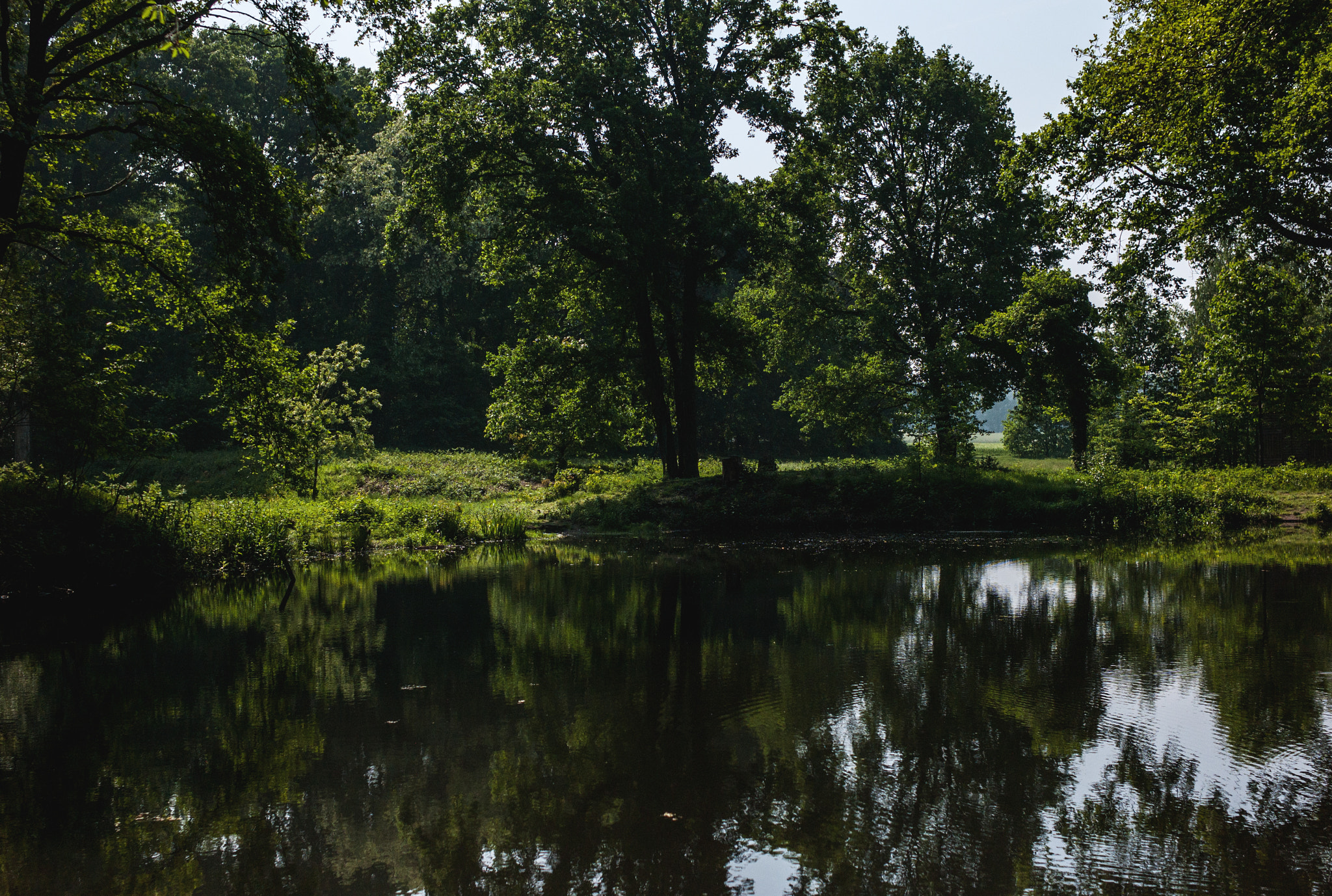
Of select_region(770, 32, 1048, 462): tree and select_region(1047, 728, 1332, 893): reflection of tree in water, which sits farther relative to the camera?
select_region(770, 32, 1048, 462): tree

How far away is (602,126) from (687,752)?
19.1 m

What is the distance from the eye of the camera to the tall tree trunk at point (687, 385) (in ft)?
76.8

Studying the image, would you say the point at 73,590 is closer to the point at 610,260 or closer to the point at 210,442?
the point at 610,260

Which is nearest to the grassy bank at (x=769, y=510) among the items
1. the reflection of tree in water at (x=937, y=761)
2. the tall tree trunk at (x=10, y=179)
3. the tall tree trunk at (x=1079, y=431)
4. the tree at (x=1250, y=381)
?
the tall tree trunk at (x=1079, y=431)

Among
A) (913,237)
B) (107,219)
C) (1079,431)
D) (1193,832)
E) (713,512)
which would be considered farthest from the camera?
(913,237)

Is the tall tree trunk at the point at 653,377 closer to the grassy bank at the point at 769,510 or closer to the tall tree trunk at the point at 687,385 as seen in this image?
the tall tree trunk at the point at 687,385

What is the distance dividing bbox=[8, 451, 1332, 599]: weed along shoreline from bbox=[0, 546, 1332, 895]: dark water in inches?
160

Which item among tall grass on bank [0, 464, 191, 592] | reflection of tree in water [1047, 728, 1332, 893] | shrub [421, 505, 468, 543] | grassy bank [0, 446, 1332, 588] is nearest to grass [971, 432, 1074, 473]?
grassy bank [0, 446, 1332, 588]

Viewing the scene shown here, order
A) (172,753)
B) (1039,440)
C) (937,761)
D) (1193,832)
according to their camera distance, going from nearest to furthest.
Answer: (1193,832), (937,761), (172,753), (1039,440)

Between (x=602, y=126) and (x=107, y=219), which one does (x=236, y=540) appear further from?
(x=602, y=126)

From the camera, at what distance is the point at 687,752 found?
489cm

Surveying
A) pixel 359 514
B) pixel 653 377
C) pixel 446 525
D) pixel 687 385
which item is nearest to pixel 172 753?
pixel 446 525

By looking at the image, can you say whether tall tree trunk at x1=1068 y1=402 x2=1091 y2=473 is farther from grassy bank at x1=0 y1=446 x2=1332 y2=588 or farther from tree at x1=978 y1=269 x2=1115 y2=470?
grassy bank at x1=0 y1=446 x2=1332 y2=588

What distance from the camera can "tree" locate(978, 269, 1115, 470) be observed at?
A: 23906 millimetres
